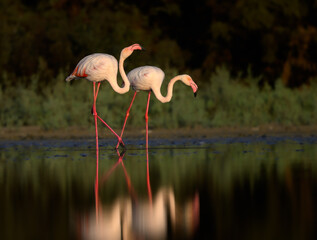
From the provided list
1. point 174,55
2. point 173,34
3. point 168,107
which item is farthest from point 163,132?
point 173,34

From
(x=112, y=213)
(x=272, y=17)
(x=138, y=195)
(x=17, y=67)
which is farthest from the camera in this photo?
(x=272, y=17)

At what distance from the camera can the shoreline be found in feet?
51.8

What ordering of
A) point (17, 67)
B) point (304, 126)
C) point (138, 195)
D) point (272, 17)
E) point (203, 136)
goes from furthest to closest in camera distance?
1. point (272, 17)
2. point (17, 67)
3. point (304, 126)
4. point (203, 136)
5. point (138, 195)

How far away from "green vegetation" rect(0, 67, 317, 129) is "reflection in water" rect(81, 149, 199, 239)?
9.28 metres

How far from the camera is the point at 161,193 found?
7.89m

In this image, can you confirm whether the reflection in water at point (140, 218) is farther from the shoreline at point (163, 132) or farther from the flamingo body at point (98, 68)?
the shoreline at point (163, 132)

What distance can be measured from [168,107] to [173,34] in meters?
10.1

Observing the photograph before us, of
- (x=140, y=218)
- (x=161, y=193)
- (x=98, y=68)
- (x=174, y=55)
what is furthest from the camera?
(x=174, y=55)

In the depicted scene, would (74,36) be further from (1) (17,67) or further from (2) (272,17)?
(2) (272,17)

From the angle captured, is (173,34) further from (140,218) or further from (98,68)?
(140,218)

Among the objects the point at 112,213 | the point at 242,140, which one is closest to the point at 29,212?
the point at 112,213

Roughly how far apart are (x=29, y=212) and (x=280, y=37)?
64.1 ft

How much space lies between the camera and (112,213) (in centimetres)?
672

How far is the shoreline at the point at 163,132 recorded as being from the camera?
15.8 meters
